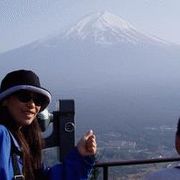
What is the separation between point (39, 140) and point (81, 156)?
0.25 meters

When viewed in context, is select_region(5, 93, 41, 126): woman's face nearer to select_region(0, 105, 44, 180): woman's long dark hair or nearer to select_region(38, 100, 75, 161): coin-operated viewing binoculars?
select_region(0, 105, 44, 180): woman's long dark hair

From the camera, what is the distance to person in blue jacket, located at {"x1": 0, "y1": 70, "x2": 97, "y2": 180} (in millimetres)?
2438

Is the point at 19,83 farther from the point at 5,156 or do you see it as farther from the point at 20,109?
the point at 5,156

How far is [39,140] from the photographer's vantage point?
9.17ft

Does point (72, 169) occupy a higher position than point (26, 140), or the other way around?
point (26, 140)

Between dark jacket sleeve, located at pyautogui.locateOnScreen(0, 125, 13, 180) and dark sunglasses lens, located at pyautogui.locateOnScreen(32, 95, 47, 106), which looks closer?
dark jacket sleeve, located at pyautogui.locateOnScreen(0, 125, 13, 180)

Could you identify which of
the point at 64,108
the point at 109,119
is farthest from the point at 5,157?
the point at 109,119

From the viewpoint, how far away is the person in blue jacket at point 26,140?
8.00 ft

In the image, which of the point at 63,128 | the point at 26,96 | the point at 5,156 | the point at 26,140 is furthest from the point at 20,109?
the point at 63,128

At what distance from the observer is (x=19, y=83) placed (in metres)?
2.62

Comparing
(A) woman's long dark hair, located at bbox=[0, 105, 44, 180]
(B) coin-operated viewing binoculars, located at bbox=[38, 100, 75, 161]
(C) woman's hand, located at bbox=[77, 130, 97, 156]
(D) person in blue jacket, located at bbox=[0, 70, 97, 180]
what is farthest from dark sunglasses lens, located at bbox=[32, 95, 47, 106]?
(B) coin-operated viewing binoculars, located at bbox=[38, 100, 75, 161]

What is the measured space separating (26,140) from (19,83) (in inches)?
11.8

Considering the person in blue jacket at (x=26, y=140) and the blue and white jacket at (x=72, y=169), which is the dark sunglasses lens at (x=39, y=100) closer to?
the person in blue jacket at (x=26, y=140)

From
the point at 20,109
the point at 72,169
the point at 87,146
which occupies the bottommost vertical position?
the point at 72,169
